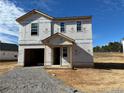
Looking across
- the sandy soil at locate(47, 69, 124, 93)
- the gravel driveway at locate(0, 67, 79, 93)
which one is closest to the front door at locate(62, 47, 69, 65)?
the sandy soil at locate(47, 69, 124, 93)

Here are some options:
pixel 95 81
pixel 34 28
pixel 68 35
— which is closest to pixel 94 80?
pixel 95 81

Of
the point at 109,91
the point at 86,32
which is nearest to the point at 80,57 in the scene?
the point at 86,32

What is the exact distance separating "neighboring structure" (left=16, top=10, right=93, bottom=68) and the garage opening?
154 mm

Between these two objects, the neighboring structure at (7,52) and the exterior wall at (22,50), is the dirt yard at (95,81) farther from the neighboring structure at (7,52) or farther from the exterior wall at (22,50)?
the neighboring structure at (7,52)

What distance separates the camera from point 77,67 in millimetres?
25094

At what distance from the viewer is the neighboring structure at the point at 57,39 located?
79.9 ft

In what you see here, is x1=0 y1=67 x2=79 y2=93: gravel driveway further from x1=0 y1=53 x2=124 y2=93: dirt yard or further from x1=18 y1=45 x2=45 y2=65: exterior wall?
x1=18 y1=45 x2=45 y2=65: exterior wall

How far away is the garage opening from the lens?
27500mm

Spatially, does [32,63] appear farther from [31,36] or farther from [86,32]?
[86,32]

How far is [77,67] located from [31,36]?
8.14 metres

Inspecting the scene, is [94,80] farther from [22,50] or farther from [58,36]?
[22,50]

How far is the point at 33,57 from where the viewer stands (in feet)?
97.5

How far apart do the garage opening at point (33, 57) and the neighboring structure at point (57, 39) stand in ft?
0.50

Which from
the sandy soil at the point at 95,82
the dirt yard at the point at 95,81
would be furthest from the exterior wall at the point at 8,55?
the sandy soil at the point at 95,82
